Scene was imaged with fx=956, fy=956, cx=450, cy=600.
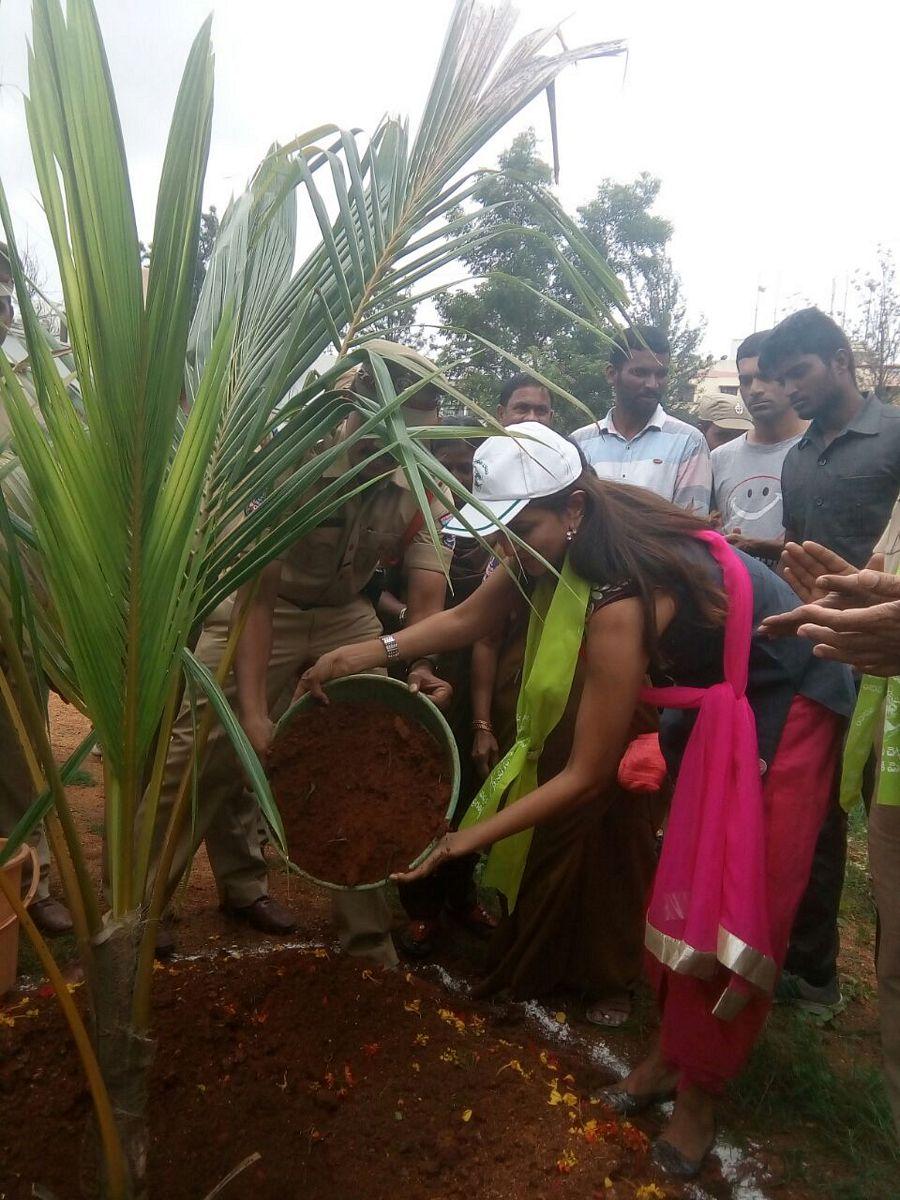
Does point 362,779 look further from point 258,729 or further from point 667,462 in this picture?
point 667,462

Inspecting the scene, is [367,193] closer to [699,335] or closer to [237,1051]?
[237,1051]

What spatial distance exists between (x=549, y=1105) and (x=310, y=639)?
60.9 inches

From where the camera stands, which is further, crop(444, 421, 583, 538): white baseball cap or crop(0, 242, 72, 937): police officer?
crop(0, 242, 72, 937): police officer

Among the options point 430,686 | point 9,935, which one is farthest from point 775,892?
point 9,935

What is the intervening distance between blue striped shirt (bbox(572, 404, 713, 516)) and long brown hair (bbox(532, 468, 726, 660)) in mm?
1691

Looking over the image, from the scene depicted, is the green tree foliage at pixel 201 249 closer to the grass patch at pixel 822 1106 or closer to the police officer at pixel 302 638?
the police officer at pixel 302 638

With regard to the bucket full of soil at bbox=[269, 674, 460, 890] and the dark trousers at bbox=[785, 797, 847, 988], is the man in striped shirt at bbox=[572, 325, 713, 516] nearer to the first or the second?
the dark trousers at bbox=[785, 797, 847, 988]

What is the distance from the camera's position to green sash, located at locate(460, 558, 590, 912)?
2.34 meters

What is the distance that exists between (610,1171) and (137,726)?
4.49 ft

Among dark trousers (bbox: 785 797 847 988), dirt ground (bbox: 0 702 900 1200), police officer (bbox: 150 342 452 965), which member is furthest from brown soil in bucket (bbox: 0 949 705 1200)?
dark trousers (bbox: 785 797 847 988)

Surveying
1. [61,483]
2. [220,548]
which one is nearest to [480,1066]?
[220,548]

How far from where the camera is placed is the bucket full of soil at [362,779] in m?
2.16

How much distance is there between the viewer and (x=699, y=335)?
2008 centimetres

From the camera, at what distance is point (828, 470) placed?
3.21m
